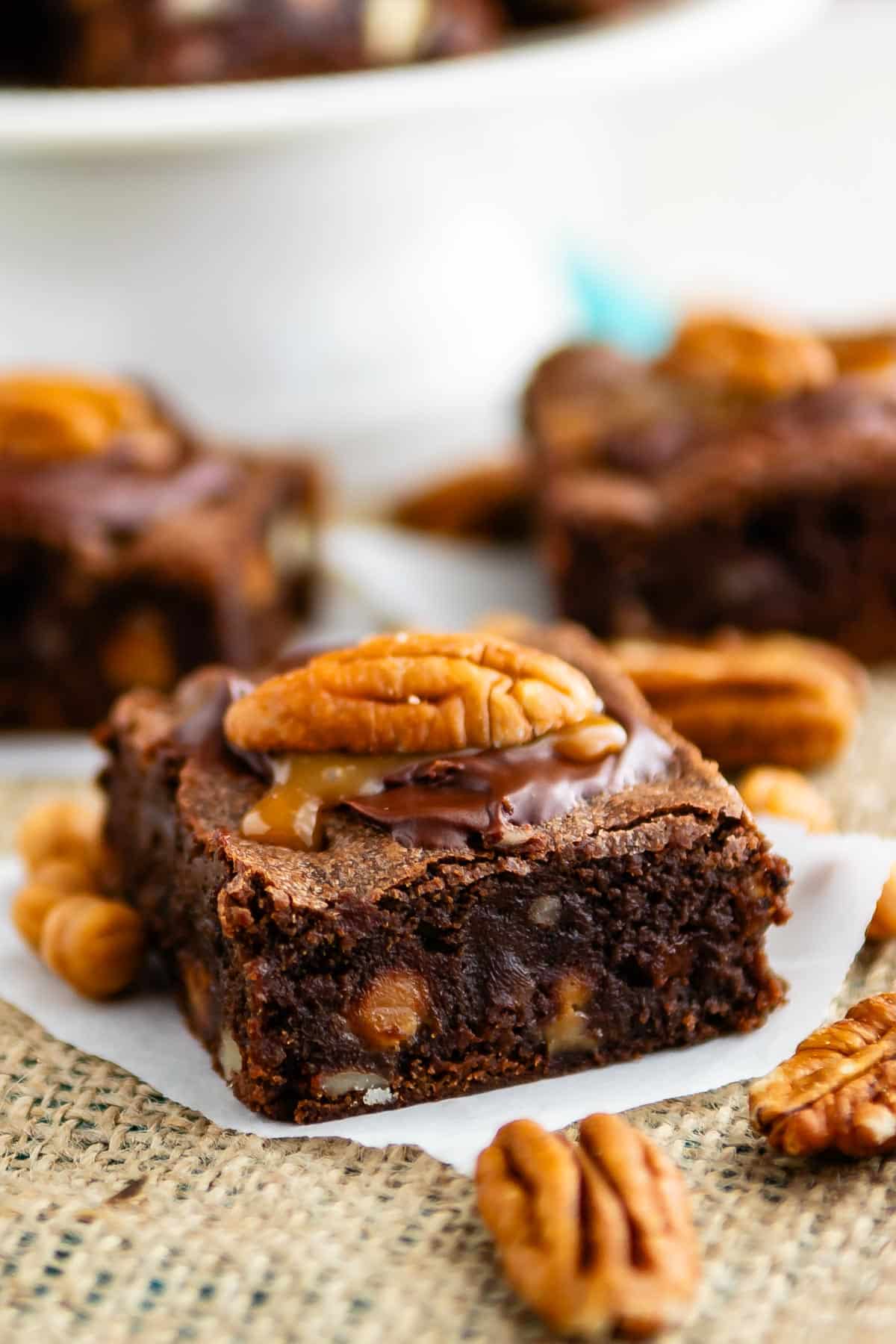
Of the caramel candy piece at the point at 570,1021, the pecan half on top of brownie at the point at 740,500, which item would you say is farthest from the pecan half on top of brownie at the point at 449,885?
the pecan half on top of brownie at the point at 740,500

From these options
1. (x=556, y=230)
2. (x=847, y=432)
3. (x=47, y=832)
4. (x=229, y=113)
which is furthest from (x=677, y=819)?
(x=556, y=230)

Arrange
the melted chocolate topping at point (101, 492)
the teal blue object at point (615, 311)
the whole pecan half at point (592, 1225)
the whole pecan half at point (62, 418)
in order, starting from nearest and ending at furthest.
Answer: the whole pecan half at point (592, 1225), the melted chocolate topping at point (101, 492), the whole pecan half at point (62, 418), the teal blue object at point (615, 311)

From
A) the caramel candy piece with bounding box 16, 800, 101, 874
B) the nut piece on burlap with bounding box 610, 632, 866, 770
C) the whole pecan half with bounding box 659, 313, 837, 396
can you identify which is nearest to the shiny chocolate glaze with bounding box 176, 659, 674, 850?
the caramel candy piece with bounding box 16, 800, 101, 874

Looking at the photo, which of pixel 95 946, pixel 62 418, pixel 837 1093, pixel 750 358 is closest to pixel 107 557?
pixel 62 418

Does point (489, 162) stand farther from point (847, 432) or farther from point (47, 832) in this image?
point (47, 832)

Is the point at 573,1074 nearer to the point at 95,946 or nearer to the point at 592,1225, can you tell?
the point at 592,1225

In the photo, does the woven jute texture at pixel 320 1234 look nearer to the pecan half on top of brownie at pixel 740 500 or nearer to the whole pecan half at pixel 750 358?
the pecan half on top of brownie at pixel 740 500

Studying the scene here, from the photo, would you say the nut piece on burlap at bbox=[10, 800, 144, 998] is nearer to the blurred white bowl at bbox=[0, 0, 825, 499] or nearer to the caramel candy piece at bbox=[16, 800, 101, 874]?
the caramel candy piece at bbox=[16, 800, 101, 874]
